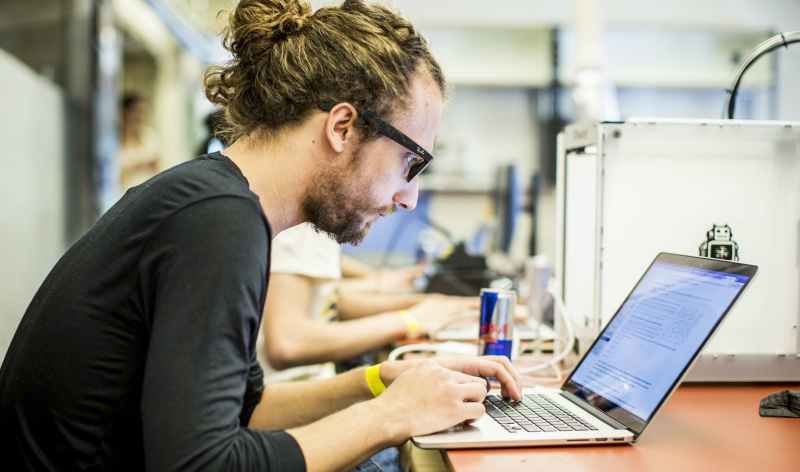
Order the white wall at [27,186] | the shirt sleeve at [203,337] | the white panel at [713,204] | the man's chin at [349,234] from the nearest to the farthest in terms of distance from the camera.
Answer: the shirt sleeve at [203,337] → the man's chin at [349,234] → the white panel at [713,204] → the white wall at [27,186]

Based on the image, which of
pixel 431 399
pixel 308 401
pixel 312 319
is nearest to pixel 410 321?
pixel 312 319

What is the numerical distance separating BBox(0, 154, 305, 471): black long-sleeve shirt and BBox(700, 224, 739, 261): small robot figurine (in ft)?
2.85

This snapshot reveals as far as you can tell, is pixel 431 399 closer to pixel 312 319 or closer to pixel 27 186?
pixel 312 319

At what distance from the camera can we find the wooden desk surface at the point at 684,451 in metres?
0.79

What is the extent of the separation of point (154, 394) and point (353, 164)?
0.43 metres

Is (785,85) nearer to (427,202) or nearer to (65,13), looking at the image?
(427,202)

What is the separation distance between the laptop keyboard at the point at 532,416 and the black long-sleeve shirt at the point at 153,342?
307 mm

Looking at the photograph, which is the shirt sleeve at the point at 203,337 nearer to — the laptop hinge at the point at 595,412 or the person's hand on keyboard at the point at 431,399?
the person's hand on keyboard at the point at 431,399

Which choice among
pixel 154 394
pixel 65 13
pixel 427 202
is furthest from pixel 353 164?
pixel 427 202

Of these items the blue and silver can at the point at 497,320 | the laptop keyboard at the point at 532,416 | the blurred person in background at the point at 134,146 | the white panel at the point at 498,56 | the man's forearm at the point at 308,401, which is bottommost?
the man's forearm at the point at 308,401

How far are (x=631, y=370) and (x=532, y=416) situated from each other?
158 mm

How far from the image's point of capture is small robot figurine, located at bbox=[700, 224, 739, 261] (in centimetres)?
125

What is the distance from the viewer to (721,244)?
126 centimetres

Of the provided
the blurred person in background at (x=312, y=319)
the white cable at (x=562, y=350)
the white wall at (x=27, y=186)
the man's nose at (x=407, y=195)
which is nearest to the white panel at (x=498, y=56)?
the white wall at (x=27, y=186)
